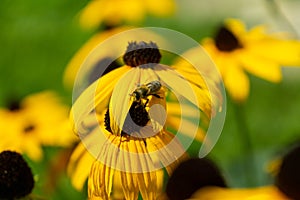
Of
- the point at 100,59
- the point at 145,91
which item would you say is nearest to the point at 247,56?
the point at 100,59

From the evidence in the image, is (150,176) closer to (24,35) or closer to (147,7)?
(147,7)

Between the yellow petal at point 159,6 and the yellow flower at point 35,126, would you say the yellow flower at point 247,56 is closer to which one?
the yellow flower at point 35,126

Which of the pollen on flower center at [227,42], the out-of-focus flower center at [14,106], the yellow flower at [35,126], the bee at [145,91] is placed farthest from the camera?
the out-of-focus flower center at [14,106]

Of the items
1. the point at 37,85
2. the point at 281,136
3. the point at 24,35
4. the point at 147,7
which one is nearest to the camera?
the point at 147,7

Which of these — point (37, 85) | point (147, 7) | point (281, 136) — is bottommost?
point (281, 136)

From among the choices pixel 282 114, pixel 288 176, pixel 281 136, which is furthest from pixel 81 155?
pixel 282 114

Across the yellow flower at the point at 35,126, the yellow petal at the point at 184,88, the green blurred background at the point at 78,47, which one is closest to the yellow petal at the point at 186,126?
the yellow petal at the point at 184,88
